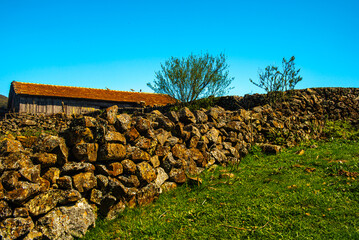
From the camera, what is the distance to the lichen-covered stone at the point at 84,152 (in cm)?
469

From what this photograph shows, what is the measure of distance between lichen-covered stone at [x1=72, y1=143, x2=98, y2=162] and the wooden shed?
16968 millimetres

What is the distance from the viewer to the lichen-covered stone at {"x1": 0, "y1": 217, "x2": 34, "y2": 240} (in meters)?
3.51

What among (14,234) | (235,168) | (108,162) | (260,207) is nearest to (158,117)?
(108,162)

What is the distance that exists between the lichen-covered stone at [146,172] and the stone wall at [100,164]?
2cm

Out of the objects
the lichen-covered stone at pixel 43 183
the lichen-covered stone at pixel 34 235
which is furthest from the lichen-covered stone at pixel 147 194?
the lichen-covered stone at pixel 34 235

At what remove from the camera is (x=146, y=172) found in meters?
5.50

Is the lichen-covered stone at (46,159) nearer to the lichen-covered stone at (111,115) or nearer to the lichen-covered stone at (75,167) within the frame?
the lichen-covered stone at (75,167)

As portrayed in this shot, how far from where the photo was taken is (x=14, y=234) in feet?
11.8

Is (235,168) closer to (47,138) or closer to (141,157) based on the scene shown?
(141,157)

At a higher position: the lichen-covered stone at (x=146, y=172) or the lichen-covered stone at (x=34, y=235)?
the lichen-covered stone at (x=146, y=172)

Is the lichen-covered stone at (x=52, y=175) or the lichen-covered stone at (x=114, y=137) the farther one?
the lichen-covered stone at (x=114, y=137)

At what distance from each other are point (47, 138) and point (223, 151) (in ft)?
16.9

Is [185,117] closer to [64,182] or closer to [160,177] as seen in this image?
[160,177]

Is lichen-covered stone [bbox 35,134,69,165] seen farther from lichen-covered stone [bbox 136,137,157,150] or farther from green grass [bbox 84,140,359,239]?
lichen-covered stone [bbox 136,137,157,150]
